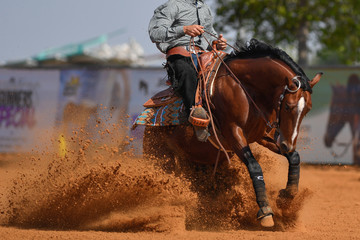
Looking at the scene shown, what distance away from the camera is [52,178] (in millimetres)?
6297

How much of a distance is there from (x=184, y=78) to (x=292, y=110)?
4.23 ft

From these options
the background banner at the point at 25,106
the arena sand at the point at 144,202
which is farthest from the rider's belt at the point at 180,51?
the background banner at the point at 25,106

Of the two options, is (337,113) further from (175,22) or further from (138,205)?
(138,205)

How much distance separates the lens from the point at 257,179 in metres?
5.18

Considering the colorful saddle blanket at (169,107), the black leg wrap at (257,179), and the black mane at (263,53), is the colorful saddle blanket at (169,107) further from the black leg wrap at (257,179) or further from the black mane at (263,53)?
the black leg wrap at (257,179)

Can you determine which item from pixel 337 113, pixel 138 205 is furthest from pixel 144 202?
pixel 337 113

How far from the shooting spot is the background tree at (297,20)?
1736 centimetres

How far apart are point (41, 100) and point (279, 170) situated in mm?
7009

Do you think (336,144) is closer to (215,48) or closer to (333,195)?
(333,195)

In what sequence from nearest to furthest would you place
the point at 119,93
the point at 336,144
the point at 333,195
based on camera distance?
the point at 333,195
the point at 336,144
the point at 119,93

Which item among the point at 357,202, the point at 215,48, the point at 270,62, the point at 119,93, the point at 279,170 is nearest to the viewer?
the point at 270,62

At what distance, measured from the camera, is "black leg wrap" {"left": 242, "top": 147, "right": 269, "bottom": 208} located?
16.7 ft

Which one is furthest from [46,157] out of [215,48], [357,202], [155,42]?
[357,202]

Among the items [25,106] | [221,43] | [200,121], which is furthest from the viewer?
[25,106]
